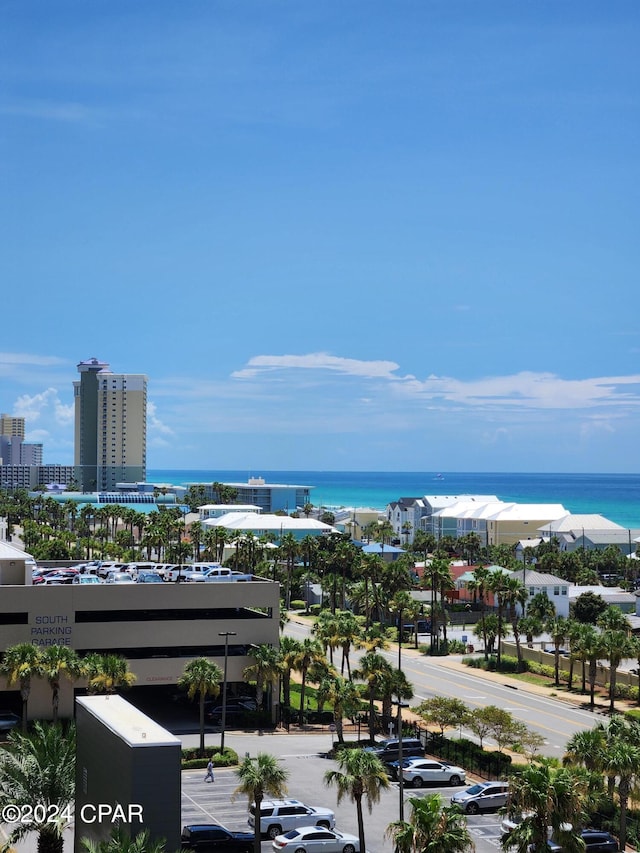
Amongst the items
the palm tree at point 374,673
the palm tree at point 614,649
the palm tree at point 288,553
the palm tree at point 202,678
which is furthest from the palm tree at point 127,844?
the palm tree at point 288,553

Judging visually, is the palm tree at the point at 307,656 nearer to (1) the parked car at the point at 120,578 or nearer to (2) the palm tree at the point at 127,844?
(1) the parked car at the point at 120,578

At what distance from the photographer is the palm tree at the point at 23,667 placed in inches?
2404

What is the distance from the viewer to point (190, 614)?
232ft

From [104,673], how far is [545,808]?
33390 mm

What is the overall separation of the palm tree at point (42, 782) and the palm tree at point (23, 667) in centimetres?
2757

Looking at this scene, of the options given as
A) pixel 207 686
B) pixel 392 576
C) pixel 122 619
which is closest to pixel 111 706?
pixel 207 686

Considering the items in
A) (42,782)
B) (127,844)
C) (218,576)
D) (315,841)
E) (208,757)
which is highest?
(218,576)

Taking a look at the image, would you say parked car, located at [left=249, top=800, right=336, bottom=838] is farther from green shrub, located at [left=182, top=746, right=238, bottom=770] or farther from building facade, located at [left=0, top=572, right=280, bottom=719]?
building facade, located at [left=0, top=572, right=280, bottom=719]

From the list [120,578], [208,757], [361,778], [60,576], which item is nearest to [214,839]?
[361,778]

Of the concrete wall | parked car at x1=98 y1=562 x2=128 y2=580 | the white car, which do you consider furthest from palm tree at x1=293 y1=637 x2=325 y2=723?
the concrete wall

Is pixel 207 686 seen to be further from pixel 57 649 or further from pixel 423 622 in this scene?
pixel 423 622

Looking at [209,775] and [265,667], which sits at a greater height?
[265,667]

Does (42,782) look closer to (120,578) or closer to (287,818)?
(287,818)

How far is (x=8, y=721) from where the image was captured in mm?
64938
